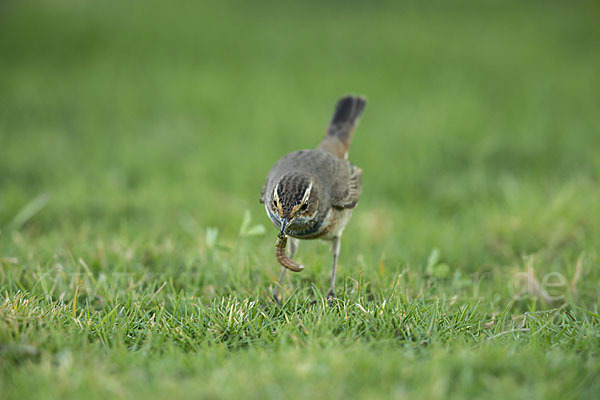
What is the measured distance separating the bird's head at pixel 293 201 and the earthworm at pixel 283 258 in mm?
93

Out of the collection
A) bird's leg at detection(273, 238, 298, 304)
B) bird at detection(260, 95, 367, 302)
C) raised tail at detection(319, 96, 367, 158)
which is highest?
raised tail at detection(319, 96, 367, 158)

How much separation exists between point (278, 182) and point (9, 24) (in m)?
12.1

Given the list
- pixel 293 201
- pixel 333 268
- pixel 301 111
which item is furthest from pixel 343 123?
pixel 301 111

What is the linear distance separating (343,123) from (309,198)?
2308 millimetres

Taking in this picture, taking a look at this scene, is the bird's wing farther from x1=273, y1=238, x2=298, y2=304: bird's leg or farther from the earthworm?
the earthworm

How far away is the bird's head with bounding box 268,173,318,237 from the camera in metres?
4.59

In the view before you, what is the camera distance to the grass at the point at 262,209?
3.66m

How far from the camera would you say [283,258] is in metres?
4.67

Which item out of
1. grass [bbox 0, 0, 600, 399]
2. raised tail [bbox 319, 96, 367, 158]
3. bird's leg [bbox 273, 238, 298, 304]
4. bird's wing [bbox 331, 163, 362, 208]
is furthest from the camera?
raised tail [bbox 319, 96, 367, 158]

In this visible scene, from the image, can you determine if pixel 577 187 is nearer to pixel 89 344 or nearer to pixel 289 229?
pixel 289 229

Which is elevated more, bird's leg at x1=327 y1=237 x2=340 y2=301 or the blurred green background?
the blurred green background

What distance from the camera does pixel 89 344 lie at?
3.98m

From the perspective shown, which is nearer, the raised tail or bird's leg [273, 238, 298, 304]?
A: bird's leg [273, 238, 298, 304]

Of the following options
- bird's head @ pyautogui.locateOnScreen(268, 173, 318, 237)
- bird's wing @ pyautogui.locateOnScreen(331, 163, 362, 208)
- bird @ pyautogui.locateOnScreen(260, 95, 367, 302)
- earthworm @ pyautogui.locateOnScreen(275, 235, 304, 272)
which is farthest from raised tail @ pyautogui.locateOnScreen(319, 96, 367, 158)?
earthworm @ pyautogui.locateOnScreen(275, 235, 304, 272)
